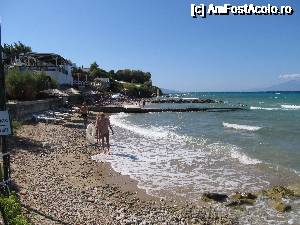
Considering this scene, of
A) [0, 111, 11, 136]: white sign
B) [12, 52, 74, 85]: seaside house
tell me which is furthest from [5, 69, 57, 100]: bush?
[0, 111, 11, 136]: white sign

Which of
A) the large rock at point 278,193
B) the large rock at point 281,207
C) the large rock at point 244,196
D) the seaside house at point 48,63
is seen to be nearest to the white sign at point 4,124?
the large rock at point 244,196

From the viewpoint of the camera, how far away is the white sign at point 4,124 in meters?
8.25

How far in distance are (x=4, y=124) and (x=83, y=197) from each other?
455 centimetres

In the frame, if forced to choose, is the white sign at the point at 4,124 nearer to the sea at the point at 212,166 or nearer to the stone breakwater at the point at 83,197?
the stone breakwater at the point at 83,197

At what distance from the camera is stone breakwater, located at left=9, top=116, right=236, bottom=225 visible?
1020 centimetres

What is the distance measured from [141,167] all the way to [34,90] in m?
23.6

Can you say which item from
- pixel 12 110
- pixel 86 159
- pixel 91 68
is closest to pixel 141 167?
pixel 86 159

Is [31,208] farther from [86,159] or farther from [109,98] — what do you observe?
[109,98]

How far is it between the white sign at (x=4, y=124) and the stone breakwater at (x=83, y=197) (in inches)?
76.9

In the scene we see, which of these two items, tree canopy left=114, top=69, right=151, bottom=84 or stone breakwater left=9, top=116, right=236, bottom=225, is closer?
stone breakwater left=9, top=116, right=236, bottom=225

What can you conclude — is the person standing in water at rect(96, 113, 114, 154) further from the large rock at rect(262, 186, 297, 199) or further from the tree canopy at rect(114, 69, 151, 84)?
the tree canopy at rect(114, 69, 151, 84)

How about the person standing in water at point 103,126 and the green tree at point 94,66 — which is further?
the green tree at point 94,66

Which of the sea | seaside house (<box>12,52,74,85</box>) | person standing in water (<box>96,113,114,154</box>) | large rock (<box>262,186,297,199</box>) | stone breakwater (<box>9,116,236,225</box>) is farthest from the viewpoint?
seaside house (<box>12,52,74,85</box>)

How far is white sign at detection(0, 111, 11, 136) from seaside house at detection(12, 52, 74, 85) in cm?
4627
